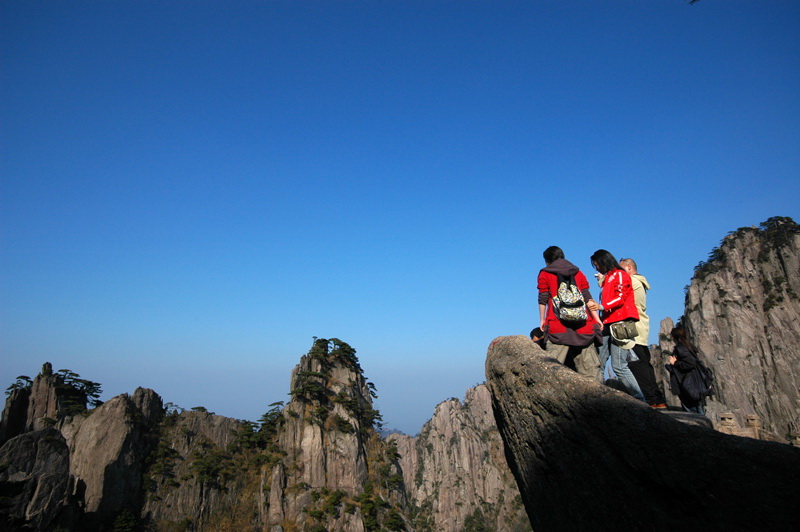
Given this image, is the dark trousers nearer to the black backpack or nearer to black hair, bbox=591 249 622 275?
black hair, bbox=591 249 622 275

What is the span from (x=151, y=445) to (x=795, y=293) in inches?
4988

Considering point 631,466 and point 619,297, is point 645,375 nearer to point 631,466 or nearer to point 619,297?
point 619,297

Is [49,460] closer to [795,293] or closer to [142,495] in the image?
[142,495]

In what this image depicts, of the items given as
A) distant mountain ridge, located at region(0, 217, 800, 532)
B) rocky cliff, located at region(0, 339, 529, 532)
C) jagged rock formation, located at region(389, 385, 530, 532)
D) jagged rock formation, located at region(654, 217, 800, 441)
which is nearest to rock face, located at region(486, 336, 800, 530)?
distant mountain ridge, located at region(0, 217, 800, 532)

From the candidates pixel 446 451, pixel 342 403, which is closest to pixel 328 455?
pixel 342 403

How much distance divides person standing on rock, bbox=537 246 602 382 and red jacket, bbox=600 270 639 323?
0.45 metres

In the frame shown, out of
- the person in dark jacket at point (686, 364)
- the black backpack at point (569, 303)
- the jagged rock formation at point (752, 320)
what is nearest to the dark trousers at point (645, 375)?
the black backpack at point (569, 303)

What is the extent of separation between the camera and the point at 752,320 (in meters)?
96.5

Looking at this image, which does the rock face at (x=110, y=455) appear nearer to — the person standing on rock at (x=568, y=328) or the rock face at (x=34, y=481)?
the rock face at (x=34, y=481)

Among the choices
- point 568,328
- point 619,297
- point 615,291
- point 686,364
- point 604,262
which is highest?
point 604,262

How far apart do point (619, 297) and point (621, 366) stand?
123 cm

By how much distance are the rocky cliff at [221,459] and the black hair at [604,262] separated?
1819 inches

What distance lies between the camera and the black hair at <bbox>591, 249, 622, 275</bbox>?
7.69 meters

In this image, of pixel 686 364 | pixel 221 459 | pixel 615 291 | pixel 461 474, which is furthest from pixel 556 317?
pixel 461 474
